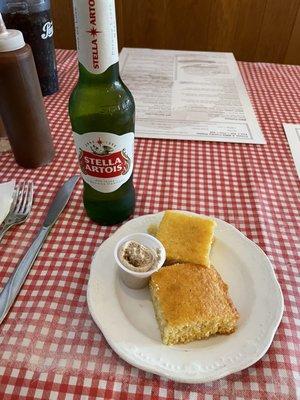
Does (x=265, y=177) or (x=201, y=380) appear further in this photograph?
(x=265, y=177)

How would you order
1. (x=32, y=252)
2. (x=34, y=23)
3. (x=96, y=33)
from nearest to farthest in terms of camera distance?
(x=96, y=33) < (x=32, y=252) < (x=34, y=23)

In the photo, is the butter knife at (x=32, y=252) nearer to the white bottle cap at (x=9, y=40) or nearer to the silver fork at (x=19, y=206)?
the silver fork at (x=19, y=206)

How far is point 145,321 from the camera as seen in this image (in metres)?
0.40

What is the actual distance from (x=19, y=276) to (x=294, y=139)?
596mm

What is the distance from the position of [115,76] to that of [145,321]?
0.31 metres

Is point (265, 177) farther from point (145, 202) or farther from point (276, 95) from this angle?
point (276, 95)

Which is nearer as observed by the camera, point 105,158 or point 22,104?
point 105,158

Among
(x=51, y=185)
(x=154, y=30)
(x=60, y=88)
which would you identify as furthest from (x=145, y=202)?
(x=154, y=30)

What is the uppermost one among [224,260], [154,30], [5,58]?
[5,58]

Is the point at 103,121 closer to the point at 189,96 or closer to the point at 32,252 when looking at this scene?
the point at 32,252

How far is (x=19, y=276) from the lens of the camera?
44 centimetres

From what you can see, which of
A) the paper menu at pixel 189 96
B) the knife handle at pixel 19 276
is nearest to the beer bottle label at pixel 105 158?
the knife handle at pixel 19 276

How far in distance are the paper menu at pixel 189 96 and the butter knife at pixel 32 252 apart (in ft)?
0.75

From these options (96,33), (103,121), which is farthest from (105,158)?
(96,33)
